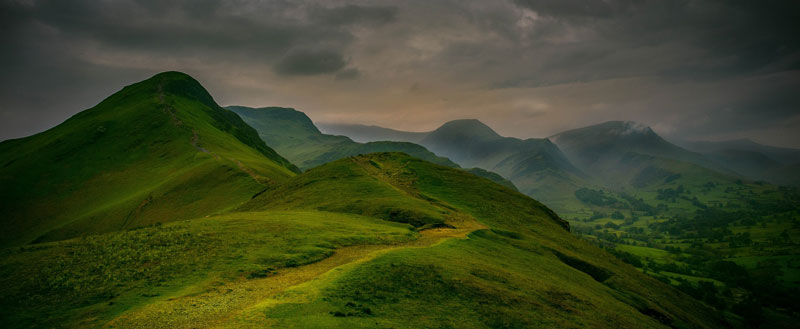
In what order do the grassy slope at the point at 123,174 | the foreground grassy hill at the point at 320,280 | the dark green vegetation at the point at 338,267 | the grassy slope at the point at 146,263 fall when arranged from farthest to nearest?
the grassy slope at the point at 123,174 < the grassy slope at the point at 146,263 < the dark green vegetation at the point at 338,267 < the foreground grassy hill at the point at 320,280

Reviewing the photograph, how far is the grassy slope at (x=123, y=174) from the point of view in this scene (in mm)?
81812

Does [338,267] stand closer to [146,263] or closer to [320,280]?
[320,280]

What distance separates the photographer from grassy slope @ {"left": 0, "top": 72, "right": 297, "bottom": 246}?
268ft

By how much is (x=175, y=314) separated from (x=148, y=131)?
16238 centimetres

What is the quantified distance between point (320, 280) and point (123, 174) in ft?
436

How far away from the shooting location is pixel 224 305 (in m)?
17.8

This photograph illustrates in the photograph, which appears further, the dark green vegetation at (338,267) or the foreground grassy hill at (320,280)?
the dark green vegetation at (338,267)

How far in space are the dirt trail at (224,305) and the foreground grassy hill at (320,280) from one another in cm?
9

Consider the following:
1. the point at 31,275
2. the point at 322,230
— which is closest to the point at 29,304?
the point at 31,275

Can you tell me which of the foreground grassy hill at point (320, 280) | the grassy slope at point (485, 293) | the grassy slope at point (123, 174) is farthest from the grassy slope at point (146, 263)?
the grassy slope at point (123, 174)

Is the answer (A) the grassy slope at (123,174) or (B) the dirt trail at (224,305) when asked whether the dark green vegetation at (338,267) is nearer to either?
(B) the dirt trail at (224,305)

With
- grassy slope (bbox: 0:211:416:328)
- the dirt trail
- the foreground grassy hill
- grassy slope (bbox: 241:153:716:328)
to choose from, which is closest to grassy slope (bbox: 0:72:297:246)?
grassy slope (bbox: 0:211:416:328)

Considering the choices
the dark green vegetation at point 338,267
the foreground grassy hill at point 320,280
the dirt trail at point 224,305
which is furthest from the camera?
the dark green vegetation at point 338,267

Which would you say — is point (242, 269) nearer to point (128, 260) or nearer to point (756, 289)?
point (128, 260)
